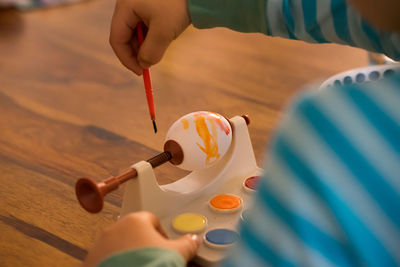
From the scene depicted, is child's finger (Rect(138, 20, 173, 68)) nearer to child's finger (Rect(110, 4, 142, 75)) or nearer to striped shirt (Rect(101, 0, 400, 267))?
child's finger (Rect(110, 4, 142, 75))

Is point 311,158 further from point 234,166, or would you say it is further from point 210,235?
point 234,166

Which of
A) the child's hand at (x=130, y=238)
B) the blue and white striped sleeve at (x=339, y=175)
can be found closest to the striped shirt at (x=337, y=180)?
the blue and white striped sleeve at (x=339, y=175)

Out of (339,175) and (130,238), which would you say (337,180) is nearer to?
(339,175)

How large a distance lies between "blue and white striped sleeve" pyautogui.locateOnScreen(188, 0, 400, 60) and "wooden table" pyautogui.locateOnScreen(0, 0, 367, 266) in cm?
22

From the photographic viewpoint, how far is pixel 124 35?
85 centimetres

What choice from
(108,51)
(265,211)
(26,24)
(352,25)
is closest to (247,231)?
(265,211)

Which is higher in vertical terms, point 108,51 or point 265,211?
point 265,211

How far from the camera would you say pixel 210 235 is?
2.45 feet

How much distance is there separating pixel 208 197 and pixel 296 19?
0.90ft

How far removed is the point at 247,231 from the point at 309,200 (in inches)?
2.3

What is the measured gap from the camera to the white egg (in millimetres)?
805

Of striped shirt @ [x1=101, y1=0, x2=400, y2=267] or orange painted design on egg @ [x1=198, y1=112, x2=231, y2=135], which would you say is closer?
striped shirt @ [x1=101, y1=0, x2=400, y2=267]

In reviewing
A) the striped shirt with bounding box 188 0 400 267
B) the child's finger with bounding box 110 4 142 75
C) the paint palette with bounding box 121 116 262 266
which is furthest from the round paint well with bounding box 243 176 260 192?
the striped shirt with bounding box 188 0 400 267

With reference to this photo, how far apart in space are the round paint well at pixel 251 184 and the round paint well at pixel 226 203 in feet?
0.08
